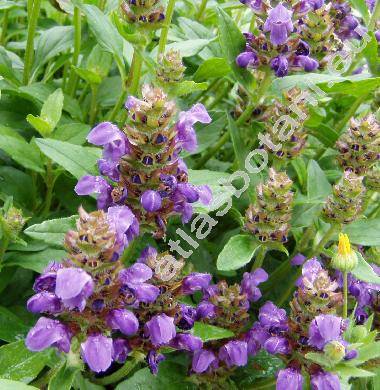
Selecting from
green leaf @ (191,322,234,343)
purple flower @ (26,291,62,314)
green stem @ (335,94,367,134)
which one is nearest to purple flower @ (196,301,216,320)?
green leaf @ (191,322,234,343)

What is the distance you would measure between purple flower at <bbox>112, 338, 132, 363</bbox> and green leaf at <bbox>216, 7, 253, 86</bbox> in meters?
1.12

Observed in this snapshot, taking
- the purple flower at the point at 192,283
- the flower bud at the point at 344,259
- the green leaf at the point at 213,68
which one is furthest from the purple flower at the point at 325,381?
the green leaf at the point at 213,68

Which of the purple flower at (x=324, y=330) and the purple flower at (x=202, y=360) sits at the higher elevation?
the purple flower at (x=324, y=330)

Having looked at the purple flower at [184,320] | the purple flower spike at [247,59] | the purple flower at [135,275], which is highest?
the purple flower spike at [247,59]

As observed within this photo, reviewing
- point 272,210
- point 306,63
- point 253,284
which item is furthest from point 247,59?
point 253,284

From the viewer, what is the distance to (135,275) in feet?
5.29

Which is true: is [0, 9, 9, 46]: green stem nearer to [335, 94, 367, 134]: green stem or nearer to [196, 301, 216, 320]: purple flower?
[335, 94, 367, 134]: green stem

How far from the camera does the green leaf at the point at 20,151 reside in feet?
7.37

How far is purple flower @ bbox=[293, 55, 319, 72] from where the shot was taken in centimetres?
240

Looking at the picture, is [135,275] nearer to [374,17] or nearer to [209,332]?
[209,332]

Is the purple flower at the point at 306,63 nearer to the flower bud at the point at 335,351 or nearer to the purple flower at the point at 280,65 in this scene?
the purple flower at the point at 280,65

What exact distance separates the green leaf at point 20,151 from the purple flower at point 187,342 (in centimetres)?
81

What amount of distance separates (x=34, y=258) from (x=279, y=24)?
117 cm

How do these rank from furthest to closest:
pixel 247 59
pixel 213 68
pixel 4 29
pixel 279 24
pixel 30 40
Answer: pixel 4 29
pixel 30 40
pixel 213 68
pixel 247 59
pixel 279 24
